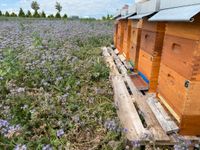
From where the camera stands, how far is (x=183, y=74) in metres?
1.88

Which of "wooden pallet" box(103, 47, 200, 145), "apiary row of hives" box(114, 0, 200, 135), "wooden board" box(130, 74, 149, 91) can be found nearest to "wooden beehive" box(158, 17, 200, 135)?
"apiary row of hives" box(114, 0, 200, 135)

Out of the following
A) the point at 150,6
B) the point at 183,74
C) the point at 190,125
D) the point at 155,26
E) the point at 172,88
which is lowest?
the point at 190,125

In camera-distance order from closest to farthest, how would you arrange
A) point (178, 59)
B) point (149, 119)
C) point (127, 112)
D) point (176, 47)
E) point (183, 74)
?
1. point (183, 74)
2. point (178, 59)
3. point (176, 47)
4. point (149, 119)
5. point (127, 112)

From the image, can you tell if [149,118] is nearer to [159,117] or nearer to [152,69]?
[159,117]

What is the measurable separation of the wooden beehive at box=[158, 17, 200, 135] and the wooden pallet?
0.12 meters

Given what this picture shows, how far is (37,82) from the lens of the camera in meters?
3.17

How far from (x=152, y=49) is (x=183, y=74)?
93cm

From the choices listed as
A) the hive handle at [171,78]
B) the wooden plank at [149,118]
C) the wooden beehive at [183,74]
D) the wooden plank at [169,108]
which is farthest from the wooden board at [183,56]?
the wooden plank at [149,118]

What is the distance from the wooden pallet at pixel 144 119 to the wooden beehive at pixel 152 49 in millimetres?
251

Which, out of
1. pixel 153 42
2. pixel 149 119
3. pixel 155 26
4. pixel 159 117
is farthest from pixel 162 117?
pixel 155 26

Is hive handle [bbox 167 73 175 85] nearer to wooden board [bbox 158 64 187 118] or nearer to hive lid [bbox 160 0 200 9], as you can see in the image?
wooden board [bbox 158 64 187 118]

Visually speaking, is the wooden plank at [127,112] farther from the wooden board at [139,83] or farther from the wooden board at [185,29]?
the wooden board at [185,29]

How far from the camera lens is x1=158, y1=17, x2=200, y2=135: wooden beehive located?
1716 mm

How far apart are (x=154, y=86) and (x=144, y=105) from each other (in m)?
0.44
